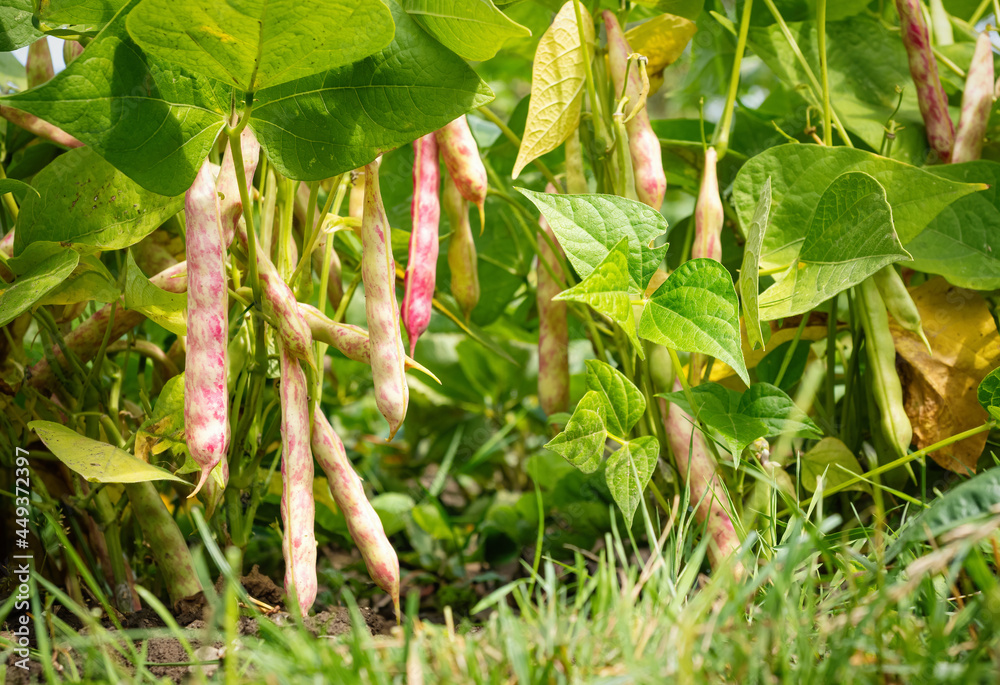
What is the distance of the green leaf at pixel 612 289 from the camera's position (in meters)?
0.53

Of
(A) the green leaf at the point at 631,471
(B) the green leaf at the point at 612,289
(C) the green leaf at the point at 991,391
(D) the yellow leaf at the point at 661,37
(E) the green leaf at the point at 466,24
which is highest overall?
(D) the yellow leaf at the point at 661,37

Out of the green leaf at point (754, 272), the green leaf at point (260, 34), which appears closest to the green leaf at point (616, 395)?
the green leaf at point (754, 272)

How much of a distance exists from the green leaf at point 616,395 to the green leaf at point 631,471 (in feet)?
0.08

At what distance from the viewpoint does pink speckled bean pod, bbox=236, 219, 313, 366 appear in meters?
0.57

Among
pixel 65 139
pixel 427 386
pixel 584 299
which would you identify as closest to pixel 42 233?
pixel 65 139

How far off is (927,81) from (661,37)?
0.32m

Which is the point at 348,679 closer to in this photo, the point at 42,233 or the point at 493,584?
the point at 42,233

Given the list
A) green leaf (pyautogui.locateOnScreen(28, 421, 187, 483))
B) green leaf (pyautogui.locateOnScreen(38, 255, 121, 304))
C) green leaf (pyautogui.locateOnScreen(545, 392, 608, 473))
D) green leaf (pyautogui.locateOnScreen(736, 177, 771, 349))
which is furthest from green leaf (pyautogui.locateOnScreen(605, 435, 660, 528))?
green leaf (pyautogui.locateOnScreen(38, 255, 121, 304))

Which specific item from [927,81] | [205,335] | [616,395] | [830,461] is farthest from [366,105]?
[927,81]

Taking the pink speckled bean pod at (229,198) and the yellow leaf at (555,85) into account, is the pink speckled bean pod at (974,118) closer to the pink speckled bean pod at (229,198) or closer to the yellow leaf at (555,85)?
the yellow leaf at (555,85)

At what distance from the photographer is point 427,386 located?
138cm

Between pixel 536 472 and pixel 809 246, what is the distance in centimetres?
57

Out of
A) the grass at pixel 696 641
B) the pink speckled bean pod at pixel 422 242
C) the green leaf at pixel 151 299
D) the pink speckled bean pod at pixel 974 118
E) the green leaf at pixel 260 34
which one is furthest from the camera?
the pink speckled bean pod at pixel 974 118

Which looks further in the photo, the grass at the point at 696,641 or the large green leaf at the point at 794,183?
the large green leaf at the point at 794,183
